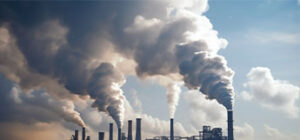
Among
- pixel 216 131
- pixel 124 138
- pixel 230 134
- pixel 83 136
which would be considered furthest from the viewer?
pixel 83 136

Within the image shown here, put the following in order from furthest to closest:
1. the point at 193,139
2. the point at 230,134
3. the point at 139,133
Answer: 1. the point at 139,133
2. the point at 193,139
3. the point at 230,134

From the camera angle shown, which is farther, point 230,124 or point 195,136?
point 195,136

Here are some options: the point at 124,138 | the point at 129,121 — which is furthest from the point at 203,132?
the point at 124,138

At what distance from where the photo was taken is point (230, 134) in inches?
2105

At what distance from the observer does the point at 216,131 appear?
66.6 m

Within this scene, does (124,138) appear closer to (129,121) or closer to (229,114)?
(129,121)

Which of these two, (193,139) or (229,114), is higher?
(229,114)

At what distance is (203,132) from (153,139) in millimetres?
20532

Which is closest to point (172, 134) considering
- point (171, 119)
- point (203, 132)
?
point (171, 119)

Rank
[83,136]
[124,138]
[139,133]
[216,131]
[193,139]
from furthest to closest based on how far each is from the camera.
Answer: [83,136], [124,138], [139,133], [193,139], [216,131]

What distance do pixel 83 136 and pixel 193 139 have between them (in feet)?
126

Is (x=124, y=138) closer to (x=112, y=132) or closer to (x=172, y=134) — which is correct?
(x=112, y=132)

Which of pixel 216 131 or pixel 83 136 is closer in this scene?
pixel 216 131

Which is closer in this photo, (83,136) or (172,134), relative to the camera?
(172,134)
